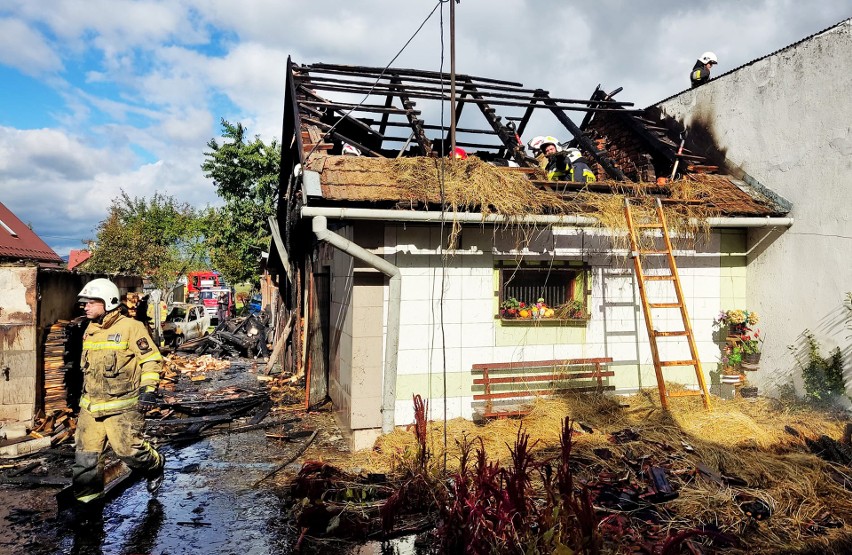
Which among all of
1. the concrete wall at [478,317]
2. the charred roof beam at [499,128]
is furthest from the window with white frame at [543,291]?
the charred roof beam at [499,128]

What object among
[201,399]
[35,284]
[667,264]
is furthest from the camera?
[201,399]

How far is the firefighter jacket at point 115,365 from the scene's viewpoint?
16.4 feet

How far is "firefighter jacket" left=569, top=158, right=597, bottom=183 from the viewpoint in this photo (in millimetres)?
8297

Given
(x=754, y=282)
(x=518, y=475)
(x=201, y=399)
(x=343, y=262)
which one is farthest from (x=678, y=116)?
(x=201, y=399)

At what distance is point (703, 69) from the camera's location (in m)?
9.64

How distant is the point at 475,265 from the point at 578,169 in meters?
2.79

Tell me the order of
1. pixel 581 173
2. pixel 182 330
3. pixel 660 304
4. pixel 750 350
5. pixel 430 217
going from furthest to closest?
pixel 182 330, pixel 581 173, pixel 750 350, pixel 660 304, pixel 430 217

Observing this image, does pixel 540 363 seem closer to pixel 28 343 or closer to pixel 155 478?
pixel 155 478

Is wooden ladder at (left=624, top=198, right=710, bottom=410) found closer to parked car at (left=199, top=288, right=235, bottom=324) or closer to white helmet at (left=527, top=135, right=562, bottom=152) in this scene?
white helmet at (left=527, top=135, right=562, bottom=152)

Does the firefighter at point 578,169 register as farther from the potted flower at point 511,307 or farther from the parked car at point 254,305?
the parked car at point 254,305

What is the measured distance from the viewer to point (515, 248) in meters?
7.08

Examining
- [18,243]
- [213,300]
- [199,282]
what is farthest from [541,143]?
[199,282]

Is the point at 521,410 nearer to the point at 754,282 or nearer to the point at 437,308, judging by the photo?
the point at 437,308

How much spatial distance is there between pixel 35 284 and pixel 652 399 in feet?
27.6
